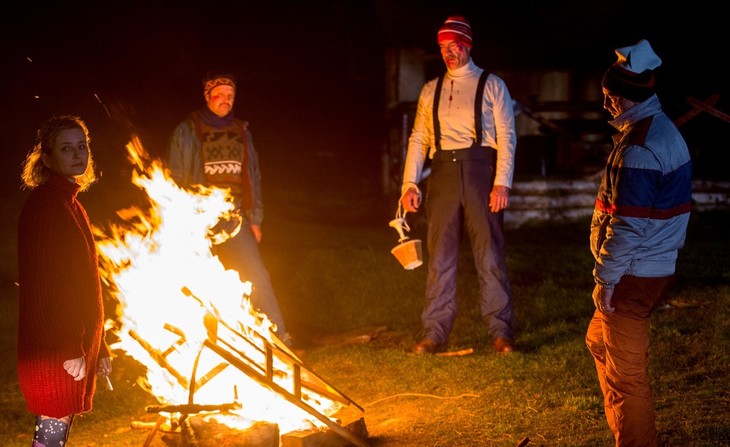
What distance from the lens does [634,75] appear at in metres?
4.14

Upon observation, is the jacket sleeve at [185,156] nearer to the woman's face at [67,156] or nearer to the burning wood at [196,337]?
the burning wood at [196,337]

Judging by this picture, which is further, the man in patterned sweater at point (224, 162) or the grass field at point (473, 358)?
the man in patterned sweater at point (224, 162)

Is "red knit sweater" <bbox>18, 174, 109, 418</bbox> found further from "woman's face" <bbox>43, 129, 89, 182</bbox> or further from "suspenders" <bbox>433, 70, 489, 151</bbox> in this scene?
"suspenders" <bbox>433, 70, 489, 151</bbox>

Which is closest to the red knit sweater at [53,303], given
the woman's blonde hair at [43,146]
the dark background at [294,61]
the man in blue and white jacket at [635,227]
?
the woman's blonde hair at [43,146]

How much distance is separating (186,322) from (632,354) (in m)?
2.69

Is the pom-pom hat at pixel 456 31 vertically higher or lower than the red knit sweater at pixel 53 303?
higher

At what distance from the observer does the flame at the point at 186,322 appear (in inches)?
189

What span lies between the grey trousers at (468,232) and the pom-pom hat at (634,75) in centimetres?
266

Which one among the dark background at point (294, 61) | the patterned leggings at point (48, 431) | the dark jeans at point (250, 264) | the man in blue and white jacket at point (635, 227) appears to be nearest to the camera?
the patterned leggings at point (48, 431)

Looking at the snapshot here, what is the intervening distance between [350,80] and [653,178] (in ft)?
63.3

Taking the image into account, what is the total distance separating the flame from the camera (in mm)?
4812

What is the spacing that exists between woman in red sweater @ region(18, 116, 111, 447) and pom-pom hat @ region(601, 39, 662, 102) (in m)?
2.92

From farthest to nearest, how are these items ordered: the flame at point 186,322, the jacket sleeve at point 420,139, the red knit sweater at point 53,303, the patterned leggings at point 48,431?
the jacket sleeve at point 420,139, the flame at point 186,322, the patterned leggings at point 48,431, the red knit sweater at point 53,303

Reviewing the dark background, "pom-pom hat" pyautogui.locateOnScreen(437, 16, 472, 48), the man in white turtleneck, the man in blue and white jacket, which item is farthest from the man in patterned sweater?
the dark background
